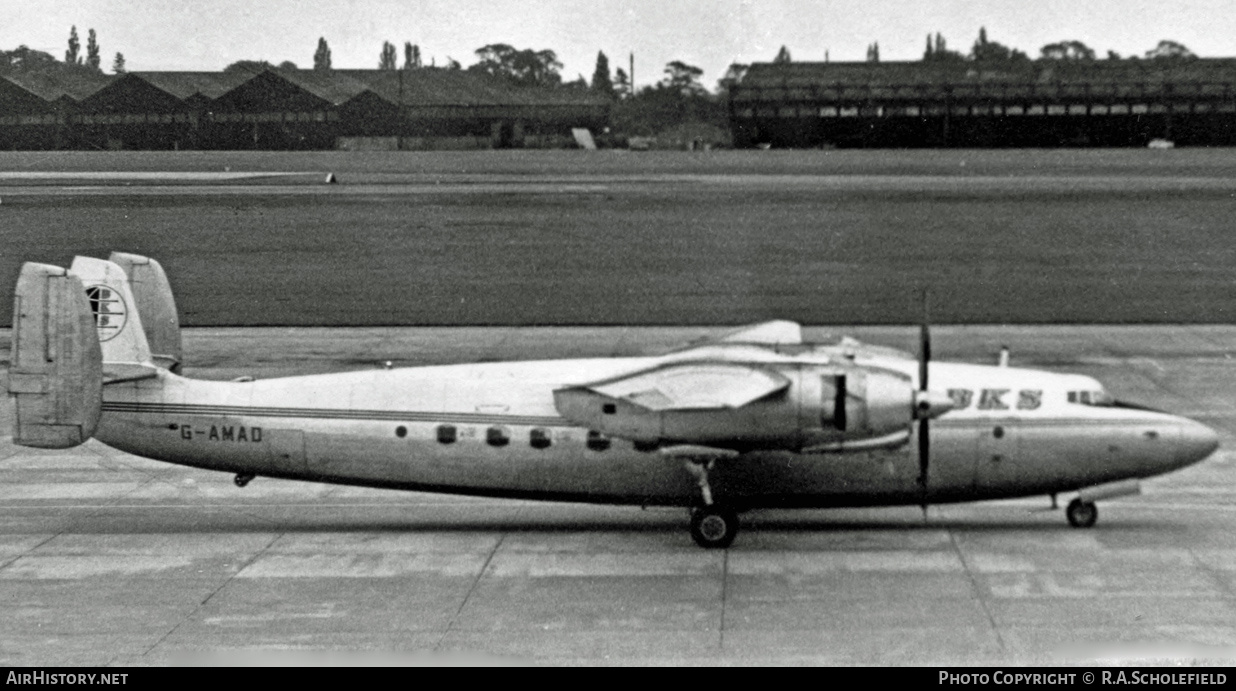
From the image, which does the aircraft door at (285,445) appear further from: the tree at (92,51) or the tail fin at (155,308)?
the tree at (92,51)

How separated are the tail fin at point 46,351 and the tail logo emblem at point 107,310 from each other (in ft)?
4.42

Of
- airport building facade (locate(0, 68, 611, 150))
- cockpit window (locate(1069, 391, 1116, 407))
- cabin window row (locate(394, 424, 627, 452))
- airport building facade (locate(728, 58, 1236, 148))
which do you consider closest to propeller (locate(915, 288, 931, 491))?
cockpit window (locate(1069, 391, 1116, 407))

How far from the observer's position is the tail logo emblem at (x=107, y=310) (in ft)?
81.9

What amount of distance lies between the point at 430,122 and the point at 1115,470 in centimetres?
16193

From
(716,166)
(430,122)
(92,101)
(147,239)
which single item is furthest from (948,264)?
(430,122)

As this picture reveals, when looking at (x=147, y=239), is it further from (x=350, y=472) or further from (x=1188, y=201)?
(x=1188, y=201)

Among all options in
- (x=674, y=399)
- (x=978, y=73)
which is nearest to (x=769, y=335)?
(x=674, y=399)

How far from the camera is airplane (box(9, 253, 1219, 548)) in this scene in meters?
22.1

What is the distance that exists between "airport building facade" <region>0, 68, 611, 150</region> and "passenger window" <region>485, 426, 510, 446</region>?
83468 millimetres

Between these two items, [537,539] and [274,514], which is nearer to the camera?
[537,539]

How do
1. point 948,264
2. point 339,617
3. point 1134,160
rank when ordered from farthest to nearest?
point 1134,160, point 948,264, point 339,617

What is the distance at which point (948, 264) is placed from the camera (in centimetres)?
6525

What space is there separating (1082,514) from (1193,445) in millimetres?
2033

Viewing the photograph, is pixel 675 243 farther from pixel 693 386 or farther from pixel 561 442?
pixel 693 386
